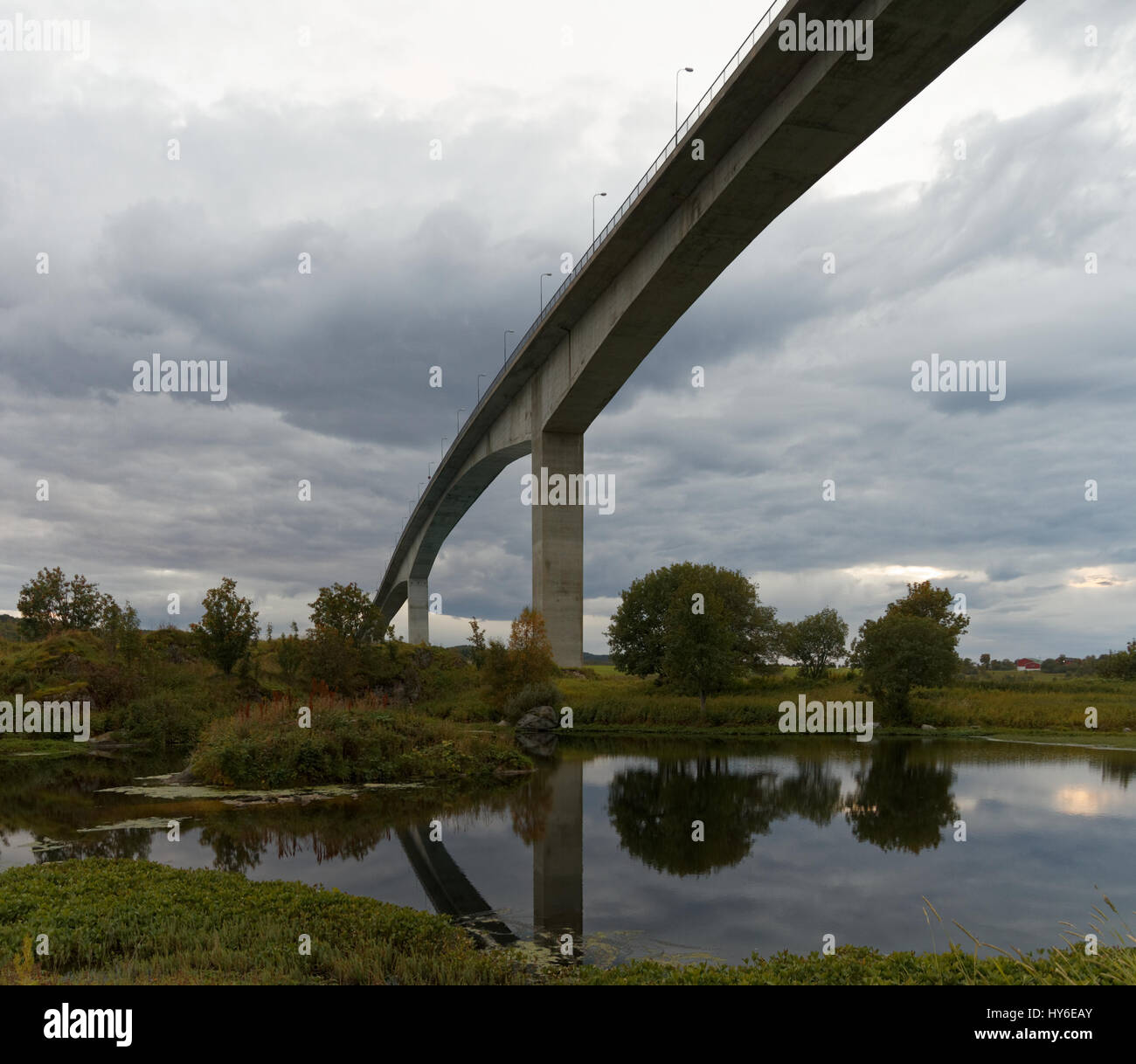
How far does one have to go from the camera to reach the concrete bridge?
17.7 meters

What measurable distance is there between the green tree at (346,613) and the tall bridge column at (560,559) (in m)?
10.2

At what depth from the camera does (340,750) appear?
→ 1748 centimetres

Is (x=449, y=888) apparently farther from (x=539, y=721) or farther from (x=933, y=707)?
(x=933, y=707)

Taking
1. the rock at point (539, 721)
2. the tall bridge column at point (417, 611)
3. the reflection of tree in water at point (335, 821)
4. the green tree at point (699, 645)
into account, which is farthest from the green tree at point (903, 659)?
the tall bridge column at point (417, 611)

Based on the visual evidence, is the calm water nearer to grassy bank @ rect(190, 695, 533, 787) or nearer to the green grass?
the green grass

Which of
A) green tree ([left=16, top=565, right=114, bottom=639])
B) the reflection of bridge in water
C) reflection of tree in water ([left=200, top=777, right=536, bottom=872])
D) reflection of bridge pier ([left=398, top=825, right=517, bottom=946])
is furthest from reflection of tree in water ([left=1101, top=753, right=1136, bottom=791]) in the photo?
green tree ([left=16, top=565, right=114, bottom=639])

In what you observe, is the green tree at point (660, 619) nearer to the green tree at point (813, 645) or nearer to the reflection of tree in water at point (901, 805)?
the green tree at point (813, 645)

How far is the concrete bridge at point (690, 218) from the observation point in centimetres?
1767

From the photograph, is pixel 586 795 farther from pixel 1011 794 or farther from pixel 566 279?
pixel 566 279

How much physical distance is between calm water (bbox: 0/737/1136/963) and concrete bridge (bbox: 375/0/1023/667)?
16.1m
